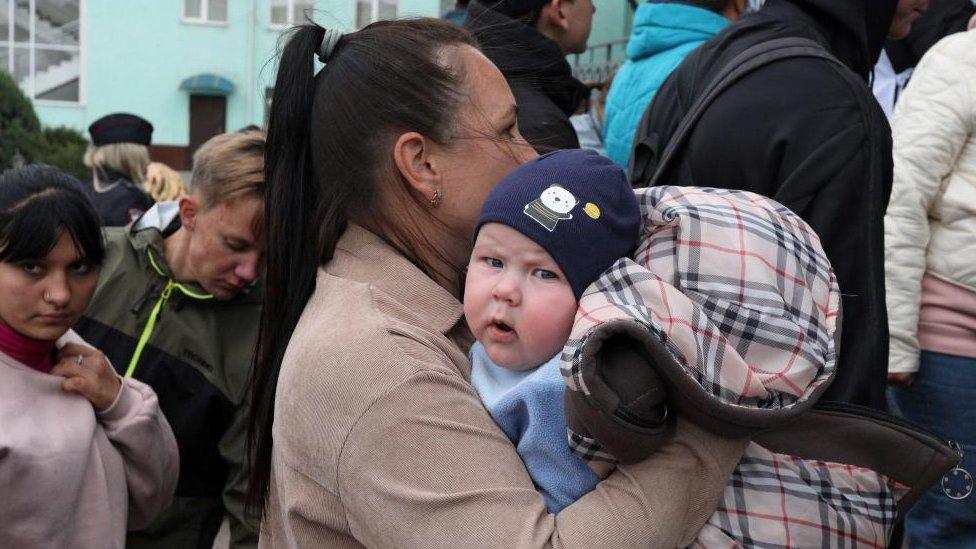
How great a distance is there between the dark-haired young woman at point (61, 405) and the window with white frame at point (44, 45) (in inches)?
977

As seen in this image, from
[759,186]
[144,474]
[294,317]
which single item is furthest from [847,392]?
[144,474]

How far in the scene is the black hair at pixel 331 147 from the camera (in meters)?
2.07

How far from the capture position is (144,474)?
3162 millimetres

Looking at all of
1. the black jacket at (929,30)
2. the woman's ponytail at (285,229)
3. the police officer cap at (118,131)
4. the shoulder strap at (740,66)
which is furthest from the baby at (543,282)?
the police officer cap at (118,131)

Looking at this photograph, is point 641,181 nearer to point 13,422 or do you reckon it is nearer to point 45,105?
point 13,422

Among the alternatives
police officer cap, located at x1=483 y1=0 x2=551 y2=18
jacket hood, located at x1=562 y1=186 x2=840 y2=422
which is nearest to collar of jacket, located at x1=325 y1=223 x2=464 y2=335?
jacket hood, located at x1=562 y1=186 x2=840 y2=422

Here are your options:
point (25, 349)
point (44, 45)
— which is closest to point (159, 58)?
point (44, 45)

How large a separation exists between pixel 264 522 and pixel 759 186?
1.17 metres

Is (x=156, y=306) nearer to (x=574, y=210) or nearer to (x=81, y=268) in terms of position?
(x=81, y=268)

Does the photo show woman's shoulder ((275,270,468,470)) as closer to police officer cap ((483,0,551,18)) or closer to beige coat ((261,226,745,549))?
beige coat ((261,226,745,549))

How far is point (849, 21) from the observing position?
2.68 metres

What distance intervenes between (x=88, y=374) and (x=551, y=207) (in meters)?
1.73

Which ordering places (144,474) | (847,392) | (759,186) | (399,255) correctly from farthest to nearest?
1. (144,474)
2. (759,186)
3. (847,392)
4. (399,255)

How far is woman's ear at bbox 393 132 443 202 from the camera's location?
6.70ft
